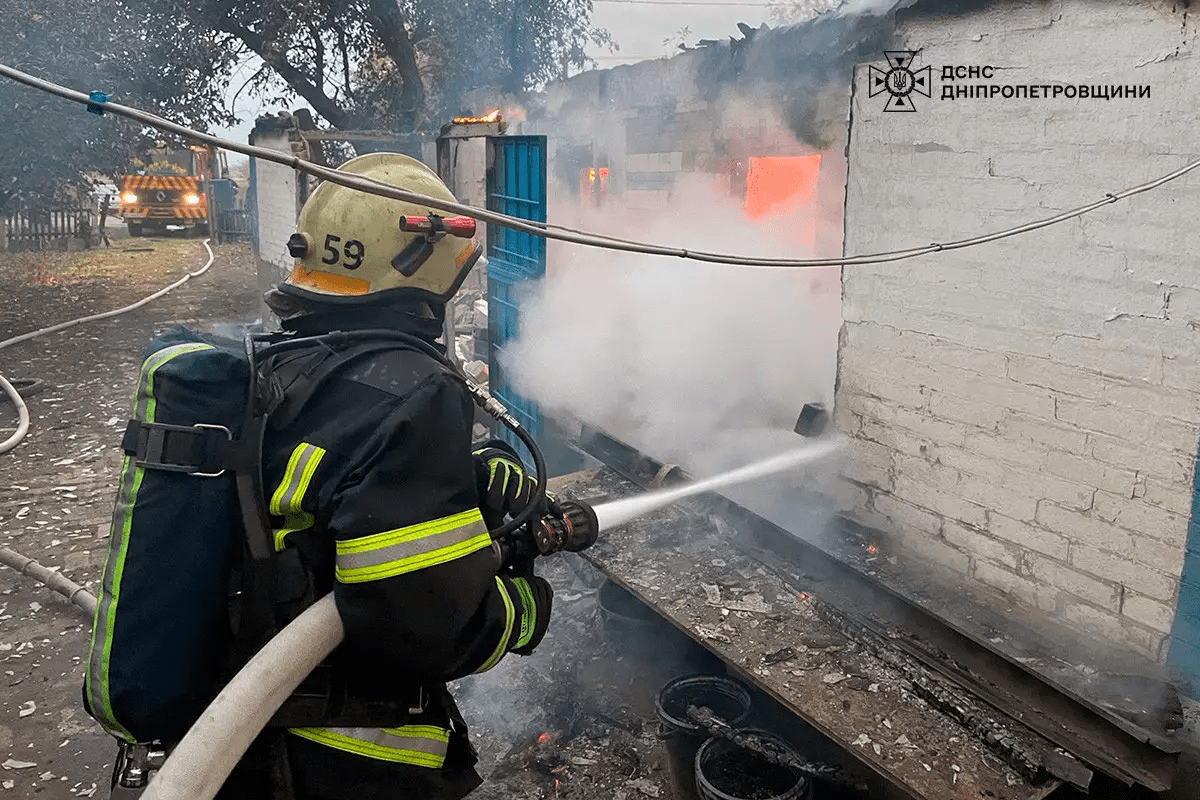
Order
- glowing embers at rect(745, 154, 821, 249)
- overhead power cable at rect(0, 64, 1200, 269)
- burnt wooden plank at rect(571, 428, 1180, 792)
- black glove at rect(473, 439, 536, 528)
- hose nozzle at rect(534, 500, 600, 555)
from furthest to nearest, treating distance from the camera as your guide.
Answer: glowing embers at rect(745, 154, 821, 249), burnt wooden plank at rect(571, 428, 1180, 792), hose nozzle at rect(534, 500, 600, 555), black glove at rect(473, 439, 536, 528), overhead power cable at rect(0, 64, 1200, 269)

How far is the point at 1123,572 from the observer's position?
3.28 m

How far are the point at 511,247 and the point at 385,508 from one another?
189 inches

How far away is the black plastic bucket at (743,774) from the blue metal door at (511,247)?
3440 mm

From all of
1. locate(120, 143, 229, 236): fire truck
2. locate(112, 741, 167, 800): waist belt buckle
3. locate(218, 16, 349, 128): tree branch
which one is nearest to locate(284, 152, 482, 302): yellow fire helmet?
locate(112, 741, 167, 800): waist belt buckle

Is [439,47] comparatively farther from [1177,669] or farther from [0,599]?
[1177,669]

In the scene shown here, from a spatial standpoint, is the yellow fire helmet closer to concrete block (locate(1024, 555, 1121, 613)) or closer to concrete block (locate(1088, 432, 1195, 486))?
concrete block (locate(1088, 432, 1195, 486))

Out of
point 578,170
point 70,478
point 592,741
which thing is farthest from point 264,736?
point 578,170

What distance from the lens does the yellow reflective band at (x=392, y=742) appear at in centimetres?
214

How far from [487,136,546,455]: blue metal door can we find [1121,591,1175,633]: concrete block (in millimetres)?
3927

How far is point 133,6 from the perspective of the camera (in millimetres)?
13391

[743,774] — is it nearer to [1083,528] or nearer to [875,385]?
[1083,528]

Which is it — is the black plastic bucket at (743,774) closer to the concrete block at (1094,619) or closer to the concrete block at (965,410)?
the concrete block at (1094,619)

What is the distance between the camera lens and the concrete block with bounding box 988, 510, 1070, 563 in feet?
11.5

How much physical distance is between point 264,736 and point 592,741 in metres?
2.30
